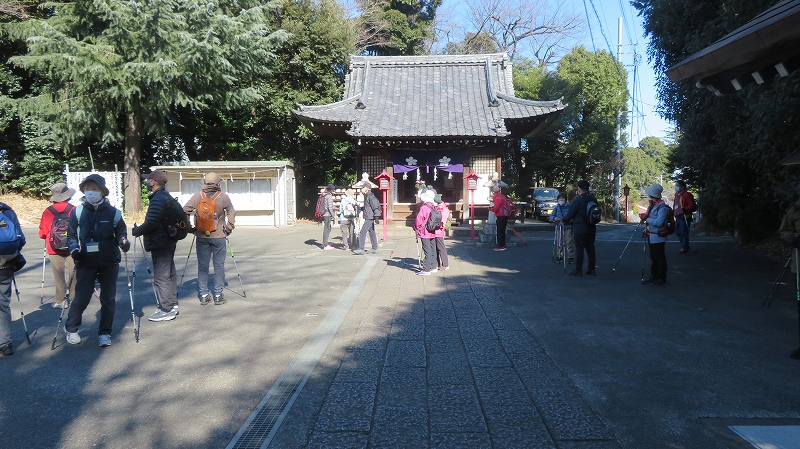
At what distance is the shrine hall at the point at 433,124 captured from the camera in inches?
753

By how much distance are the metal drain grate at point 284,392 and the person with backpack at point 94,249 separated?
208 cm

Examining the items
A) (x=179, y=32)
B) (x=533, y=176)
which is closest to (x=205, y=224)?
(x=179, y=32)

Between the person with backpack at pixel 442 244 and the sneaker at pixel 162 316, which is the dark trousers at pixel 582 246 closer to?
the person with backpack at pixel 442 244

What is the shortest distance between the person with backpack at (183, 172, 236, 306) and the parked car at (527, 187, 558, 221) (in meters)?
22.3

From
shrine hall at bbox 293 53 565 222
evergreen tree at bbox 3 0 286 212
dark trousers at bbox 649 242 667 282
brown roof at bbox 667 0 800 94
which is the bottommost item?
dark trousers at bbox 649 242 667 282

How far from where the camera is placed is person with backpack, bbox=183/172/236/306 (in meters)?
7.23

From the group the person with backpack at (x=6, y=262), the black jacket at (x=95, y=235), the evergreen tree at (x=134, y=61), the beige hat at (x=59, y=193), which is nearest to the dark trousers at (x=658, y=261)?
the black jacket at (x=95, y=235)

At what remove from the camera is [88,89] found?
2031cm

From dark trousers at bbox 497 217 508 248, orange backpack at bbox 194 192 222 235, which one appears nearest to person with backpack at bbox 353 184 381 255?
dark trousers at bbox 497 217 508 248

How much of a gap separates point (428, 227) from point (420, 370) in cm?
518

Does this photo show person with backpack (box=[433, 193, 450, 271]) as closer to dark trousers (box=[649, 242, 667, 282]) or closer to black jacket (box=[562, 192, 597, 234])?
black jacket (box=[562, 192, 597, 234])

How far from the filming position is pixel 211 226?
7.25 m

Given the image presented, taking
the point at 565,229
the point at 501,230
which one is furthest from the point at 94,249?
the point at 501,230

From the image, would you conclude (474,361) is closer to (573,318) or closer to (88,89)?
(573,318)
